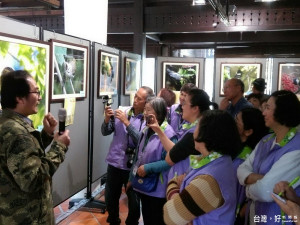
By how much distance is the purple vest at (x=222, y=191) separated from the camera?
1.37 m

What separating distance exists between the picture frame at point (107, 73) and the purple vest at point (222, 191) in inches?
95.7

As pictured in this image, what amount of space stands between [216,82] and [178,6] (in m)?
1.71

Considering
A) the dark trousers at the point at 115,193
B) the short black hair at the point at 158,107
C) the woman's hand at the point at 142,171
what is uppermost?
the short black hair at the point at 158,107

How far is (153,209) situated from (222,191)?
44.3 inches

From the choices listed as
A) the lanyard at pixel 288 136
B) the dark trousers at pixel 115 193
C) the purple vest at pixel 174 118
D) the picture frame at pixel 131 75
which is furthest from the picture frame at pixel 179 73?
the lanyard at pixel 288 136

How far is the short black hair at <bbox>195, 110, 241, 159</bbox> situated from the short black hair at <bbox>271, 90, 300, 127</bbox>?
484 millimetres

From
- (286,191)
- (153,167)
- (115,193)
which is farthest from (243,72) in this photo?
(286,191)

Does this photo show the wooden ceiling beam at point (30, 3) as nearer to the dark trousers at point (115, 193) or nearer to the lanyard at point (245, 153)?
the dark trousers at point (115, 193)

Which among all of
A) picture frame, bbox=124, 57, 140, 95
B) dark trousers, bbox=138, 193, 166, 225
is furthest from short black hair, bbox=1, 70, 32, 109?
picture frame, bbox=124, 57, 140, 95

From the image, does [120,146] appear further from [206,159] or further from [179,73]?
[179,73]

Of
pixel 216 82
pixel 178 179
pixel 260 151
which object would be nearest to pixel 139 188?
pixel 178 179

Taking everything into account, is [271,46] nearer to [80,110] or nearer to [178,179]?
[80,110]

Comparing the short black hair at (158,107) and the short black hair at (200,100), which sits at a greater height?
the short black hair at (200,100)

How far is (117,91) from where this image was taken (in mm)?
4215
